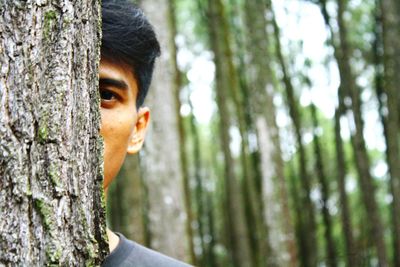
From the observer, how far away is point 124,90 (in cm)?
141

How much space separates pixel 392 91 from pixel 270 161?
4.11ft

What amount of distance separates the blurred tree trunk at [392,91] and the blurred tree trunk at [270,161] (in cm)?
86

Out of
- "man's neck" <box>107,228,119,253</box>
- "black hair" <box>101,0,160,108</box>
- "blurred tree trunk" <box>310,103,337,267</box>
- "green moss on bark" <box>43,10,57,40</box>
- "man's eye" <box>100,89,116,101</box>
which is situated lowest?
"blurred tree trunk" <box>310,103,337,267</box>

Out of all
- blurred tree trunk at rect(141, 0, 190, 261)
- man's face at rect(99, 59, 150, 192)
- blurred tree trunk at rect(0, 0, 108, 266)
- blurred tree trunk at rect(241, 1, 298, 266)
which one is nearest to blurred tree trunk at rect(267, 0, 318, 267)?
blurred tree trunk at rect(241, 1, 298, 266)

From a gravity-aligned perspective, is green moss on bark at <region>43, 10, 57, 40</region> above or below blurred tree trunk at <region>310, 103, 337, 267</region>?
above

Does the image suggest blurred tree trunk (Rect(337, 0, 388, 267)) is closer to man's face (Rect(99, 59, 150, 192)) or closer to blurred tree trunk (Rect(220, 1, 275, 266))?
blurred tree trunk (Rect(220, 1, 275, 266))

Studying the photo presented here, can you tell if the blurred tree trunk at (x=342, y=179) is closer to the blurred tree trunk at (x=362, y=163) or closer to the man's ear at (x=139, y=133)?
the blurred tree trunk at (x=362, y=163)

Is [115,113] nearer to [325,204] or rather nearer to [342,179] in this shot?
[342,179]

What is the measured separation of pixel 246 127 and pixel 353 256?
3.40 m

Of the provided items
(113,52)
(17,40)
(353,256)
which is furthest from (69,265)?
(353,256)

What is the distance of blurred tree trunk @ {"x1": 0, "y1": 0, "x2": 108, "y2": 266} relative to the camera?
2.65 feet

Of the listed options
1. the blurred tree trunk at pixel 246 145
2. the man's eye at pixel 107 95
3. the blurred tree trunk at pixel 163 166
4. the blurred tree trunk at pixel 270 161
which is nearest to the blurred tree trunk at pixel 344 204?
the blurred tree trunk at pixel 246 145

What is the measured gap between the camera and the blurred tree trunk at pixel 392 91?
16.3 ft

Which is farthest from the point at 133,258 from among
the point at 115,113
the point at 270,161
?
the point at 270,161
